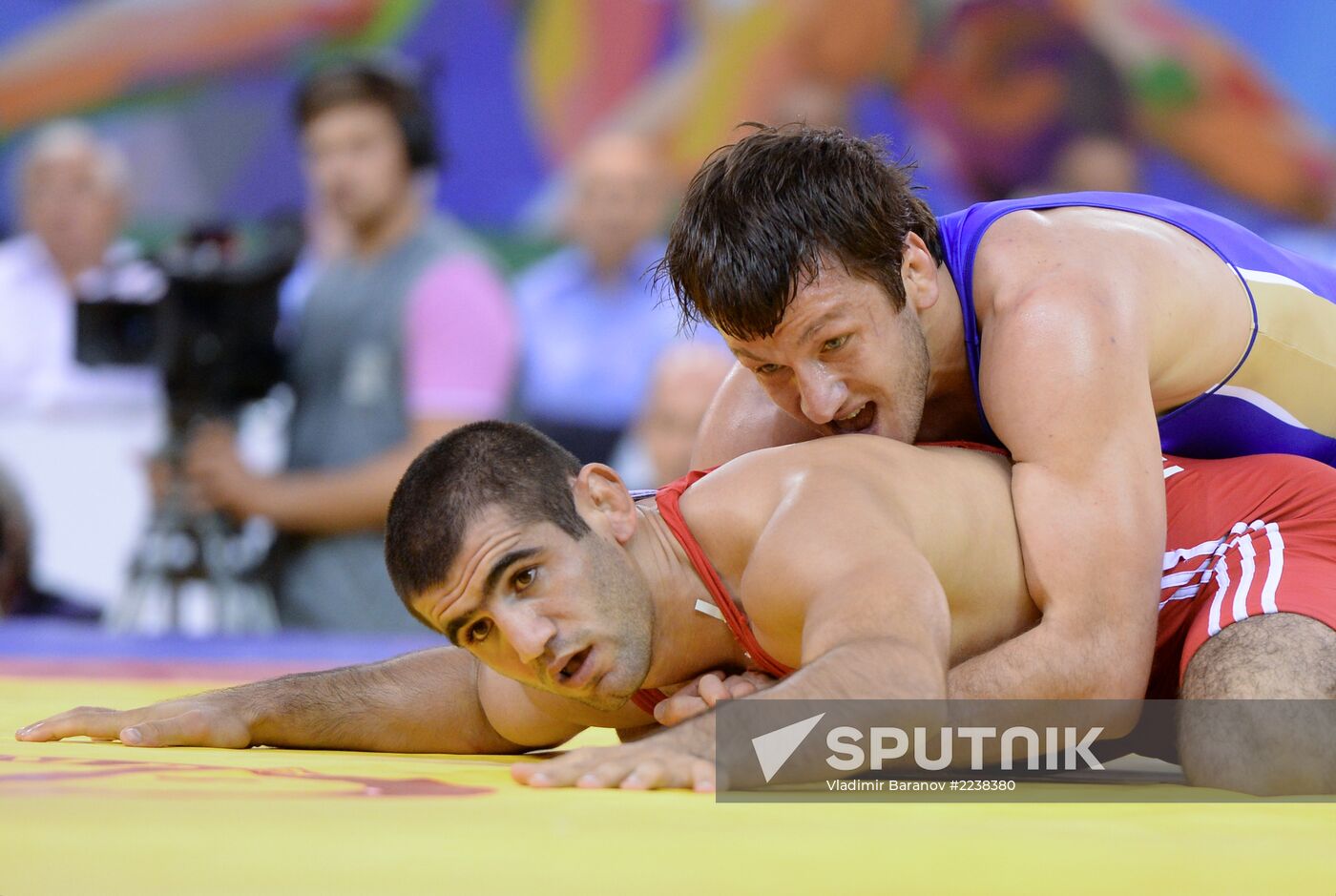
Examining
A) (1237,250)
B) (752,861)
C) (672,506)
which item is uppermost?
(1237,250)

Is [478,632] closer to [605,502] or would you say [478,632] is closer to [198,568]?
[605,502]

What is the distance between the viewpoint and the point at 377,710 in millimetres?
2785

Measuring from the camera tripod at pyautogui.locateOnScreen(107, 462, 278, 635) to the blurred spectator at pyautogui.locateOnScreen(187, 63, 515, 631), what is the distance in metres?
0.14

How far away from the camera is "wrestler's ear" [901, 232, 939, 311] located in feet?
9.02

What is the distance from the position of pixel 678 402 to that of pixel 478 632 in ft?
13.1

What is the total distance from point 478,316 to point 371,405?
0.55 meters

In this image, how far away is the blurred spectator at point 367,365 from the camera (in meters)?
5.70

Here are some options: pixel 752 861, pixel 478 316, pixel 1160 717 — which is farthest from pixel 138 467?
pixel 752 861

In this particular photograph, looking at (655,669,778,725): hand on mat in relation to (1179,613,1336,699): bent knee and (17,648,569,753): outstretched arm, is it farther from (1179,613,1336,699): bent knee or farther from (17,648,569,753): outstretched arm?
(1179,613,1336,699): bent knee

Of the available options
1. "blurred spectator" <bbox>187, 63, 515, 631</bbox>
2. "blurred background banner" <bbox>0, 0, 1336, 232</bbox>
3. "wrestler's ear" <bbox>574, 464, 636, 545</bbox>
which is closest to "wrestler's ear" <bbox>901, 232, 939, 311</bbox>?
"wrestler's ear" <bbox>574, 464, 636, 545</bbox>

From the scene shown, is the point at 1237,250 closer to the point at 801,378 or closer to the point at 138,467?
the point at 801,378

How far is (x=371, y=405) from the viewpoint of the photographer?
230 inches

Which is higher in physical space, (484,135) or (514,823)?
(484,135)

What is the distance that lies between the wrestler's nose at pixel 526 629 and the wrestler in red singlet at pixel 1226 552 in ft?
0.91
